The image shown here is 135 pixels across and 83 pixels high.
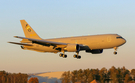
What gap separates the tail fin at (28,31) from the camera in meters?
68.5

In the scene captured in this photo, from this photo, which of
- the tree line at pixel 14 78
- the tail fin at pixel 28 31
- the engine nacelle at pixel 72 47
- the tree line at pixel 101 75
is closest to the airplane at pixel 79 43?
the engine nacelle at pixel 72 47

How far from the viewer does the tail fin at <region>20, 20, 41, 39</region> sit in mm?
68500

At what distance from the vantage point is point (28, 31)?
69125 millimetres

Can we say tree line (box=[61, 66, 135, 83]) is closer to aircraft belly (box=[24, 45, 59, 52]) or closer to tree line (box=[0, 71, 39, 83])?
tree line (box=[0, 71, 39, 83])

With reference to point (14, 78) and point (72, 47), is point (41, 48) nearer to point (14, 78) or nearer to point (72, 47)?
point (72, 47)

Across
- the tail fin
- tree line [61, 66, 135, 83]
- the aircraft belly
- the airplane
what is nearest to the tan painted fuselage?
the airplane

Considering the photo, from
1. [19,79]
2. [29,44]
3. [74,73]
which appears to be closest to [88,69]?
[74,73]

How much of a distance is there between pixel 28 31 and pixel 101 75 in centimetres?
9437

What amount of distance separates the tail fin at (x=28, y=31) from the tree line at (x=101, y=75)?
86.7 meters

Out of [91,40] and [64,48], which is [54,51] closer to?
[64,48]

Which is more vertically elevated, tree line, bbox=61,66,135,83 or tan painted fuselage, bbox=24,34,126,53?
tan painted fuselage, bbox=24,34,126,53

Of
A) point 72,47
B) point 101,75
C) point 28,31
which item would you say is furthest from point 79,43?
point 101,75

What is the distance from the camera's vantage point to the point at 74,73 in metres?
160

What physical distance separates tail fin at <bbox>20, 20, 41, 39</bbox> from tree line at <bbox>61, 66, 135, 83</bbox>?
86712 millimetres
